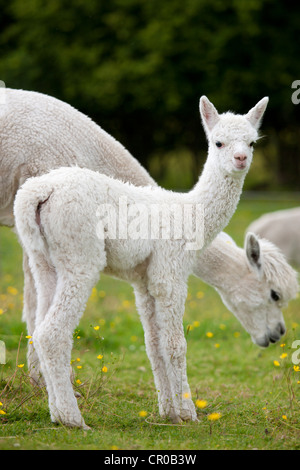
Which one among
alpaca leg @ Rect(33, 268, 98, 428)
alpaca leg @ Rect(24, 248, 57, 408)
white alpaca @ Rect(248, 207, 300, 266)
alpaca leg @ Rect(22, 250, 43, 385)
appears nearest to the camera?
alpaca leg @ Rect(33, 268, 98, 428)

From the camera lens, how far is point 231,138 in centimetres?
478

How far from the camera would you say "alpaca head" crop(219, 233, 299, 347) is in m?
6.09

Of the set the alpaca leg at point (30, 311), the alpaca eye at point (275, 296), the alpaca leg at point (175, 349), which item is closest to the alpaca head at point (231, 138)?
the alpaca leg at point (175, 349)

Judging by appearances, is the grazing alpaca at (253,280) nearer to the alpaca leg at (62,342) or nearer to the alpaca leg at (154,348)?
the alpaca leg at (154,348)

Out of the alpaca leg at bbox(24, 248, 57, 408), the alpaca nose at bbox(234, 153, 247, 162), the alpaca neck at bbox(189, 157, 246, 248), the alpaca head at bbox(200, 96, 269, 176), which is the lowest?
the alpaca leg at bbox(24, 248, 57, 408)

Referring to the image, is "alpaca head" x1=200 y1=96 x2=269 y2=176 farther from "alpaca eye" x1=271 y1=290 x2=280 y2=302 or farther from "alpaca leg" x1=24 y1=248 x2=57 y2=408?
"alpaca eye" x1=271 y1=290 x2=280 y2=302

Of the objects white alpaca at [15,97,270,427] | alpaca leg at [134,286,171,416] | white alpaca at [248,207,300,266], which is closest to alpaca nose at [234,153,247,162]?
white alpaca at [15,97,270,427]

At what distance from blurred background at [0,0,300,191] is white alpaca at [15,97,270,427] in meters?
20.9

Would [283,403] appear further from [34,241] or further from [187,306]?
[187,306]

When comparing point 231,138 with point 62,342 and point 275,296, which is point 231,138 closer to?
point 62,342

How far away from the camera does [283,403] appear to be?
5.60 metres

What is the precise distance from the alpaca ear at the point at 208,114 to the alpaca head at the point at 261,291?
138cm

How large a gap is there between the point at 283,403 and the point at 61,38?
27325mm

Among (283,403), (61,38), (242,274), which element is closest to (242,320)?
(242,274)
